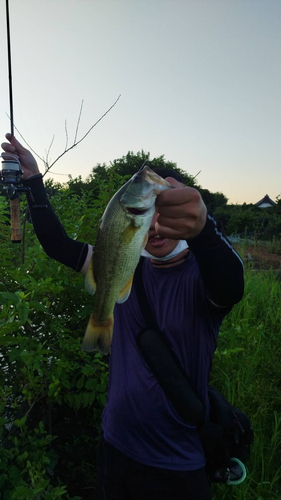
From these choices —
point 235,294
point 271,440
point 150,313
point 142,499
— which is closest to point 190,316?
point 150,313

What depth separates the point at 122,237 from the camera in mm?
1410

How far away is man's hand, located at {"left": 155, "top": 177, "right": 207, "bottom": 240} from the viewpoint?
1.31m

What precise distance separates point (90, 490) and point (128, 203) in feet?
8.38

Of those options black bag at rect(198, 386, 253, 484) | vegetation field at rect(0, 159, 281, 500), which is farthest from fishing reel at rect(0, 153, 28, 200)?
black bag at rect(198, 386, 253, 484)

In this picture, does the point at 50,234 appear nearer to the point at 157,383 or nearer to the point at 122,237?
the point at 122,237

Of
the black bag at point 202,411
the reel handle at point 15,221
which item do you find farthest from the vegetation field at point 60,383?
the black bag at point 202,411

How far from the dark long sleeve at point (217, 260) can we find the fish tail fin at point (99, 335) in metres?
0.49

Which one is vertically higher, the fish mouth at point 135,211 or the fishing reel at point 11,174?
the fishing reel at point 11,174

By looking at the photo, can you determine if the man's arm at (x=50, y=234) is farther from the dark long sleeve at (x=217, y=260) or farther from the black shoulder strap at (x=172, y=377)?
the dark long sleeve at (x=217, y=260)

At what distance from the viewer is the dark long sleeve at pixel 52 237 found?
2170mm

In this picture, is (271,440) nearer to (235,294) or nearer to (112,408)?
(112,408)

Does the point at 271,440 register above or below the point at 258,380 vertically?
below

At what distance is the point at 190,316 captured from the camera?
177 centimetres

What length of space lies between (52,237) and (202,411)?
1.30 metres
